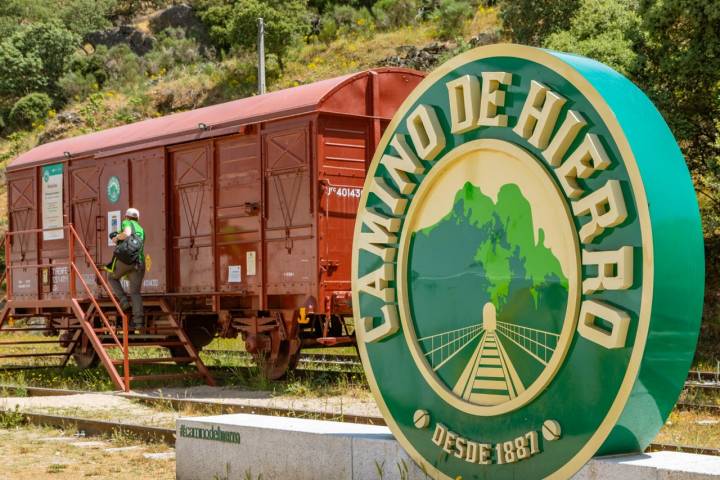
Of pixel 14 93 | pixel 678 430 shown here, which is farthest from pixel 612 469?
pixel 14 93

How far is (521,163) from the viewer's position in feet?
18.7

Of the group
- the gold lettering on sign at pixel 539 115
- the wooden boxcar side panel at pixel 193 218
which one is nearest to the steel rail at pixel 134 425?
the wooden boxcar side panel at pixel 193 218

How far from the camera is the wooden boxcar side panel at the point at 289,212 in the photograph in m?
14.3

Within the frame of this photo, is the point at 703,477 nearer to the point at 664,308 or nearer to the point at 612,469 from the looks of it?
the point at 612,469

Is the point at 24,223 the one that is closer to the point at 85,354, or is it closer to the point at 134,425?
the point at 85,354

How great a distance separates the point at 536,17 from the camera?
3331 centimetres


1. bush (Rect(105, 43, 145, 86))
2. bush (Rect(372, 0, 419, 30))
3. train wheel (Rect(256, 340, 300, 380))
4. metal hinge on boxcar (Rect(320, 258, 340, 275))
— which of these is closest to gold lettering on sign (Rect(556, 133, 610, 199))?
metal hinge on boxcar (Rect(320, 258, 340, 275))

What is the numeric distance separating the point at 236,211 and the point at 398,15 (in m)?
38.2

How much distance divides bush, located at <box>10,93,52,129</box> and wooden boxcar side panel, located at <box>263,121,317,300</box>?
46344 mm

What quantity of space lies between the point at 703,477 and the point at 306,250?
9.89 meters

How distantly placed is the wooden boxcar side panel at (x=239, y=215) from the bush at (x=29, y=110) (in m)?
45.2

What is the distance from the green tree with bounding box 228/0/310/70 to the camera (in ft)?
164

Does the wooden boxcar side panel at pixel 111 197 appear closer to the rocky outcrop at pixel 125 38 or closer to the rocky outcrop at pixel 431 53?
the rocky outcrop at pixel 431 53

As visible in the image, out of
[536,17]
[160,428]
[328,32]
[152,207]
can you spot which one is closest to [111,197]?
[152,207]
